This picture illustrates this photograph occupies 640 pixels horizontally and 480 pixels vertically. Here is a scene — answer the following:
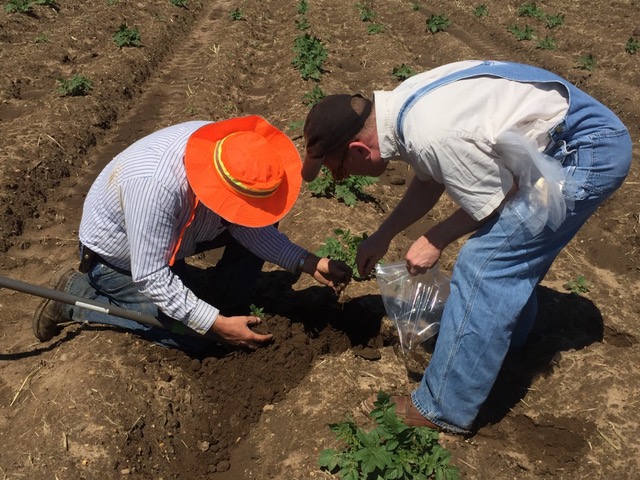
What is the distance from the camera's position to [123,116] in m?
7.16

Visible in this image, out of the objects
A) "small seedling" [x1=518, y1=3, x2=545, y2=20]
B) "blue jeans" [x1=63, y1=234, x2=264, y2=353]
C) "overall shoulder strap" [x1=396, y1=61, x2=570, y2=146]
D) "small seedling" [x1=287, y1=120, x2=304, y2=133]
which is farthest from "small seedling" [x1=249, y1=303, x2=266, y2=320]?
"small seedling" [x1=518, y1=3, x2=545, y2=20]

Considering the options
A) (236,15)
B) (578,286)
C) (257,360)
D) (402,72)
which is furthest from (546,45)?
(257,360)

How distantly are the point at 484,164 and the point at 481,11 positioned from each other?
1152 cm

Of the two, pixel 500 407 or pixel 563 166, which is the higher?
pixel 563 166

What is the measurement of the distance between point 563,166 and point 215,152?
1539 mm

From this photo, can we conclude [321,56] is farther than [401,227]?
Yes

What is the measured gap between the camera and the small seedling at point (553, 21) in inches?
456

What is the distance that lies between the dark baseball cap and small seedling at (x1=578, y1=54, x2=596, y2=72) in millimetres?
7814

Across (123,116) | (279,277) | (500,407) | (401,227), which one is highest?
(401,227)

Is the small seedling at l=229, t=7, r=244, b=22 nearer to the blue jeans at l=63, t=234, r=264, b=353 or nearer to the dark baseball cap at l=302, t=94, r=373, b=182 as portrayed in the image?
the blue jeans at l=63, t=234, r=264, b=353

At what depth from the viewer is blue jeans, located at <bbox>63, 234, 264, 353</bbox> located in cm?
350

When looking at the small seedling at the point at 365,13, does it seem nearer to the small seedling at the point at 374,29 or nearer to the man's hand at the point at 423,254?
the small seedling at the point at 374,29

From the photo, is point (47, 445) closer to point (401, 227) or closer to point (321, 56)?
point (401, 227)

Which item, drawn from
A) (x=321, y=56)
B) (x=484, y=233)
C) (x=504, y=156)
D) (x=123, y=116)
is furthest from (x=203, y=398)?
(x=321, y=56)
